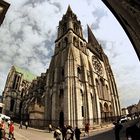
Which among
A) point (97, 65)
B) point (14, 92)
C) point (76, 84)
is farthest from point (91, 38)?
point (76, 84)

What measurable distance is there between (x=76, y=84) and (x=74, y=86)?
1.63 ft

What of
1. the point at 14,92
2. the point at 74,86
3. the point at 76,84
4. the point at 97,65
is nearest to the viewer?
the point at 74,86

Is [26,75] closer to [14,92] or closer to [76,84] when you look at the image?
[14,92]

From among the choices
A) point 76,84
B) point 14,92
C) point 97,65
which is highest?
point 97,65

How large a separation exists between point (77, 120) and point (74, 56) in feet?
39.6

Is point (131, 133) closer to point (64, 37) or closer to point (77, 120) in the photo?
point (77, 120)

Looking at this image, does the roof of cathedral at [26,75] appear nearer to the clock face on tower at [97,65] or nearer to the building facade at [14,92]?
the building facade at [14,92]

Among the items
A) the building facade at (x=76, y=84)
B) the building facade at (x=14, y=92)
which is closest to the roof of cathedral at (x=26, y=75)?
the building facade at (x=14, y=92)

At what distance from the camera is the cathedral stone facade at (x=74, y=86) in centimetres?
3522

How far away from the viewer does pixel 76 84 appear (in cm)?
3591

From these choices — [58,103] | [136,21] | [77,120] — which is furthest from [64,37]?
[136,21]

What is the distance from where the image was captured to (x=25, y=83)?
245ft

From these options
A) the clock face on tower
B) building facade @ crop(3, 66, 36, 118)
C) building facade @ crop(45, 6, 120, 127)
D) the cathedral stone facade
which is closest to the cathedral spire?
the cathedral stone facade

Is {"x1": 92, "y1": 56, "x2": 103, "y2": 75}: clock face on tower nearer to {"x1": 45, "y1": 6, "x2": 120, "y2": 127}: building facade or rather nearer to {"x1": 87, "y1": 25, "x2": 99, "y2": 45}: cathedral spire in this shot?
{"x1": 45, "y1": 6, "x2": 120, "y2": 127}: building facade
